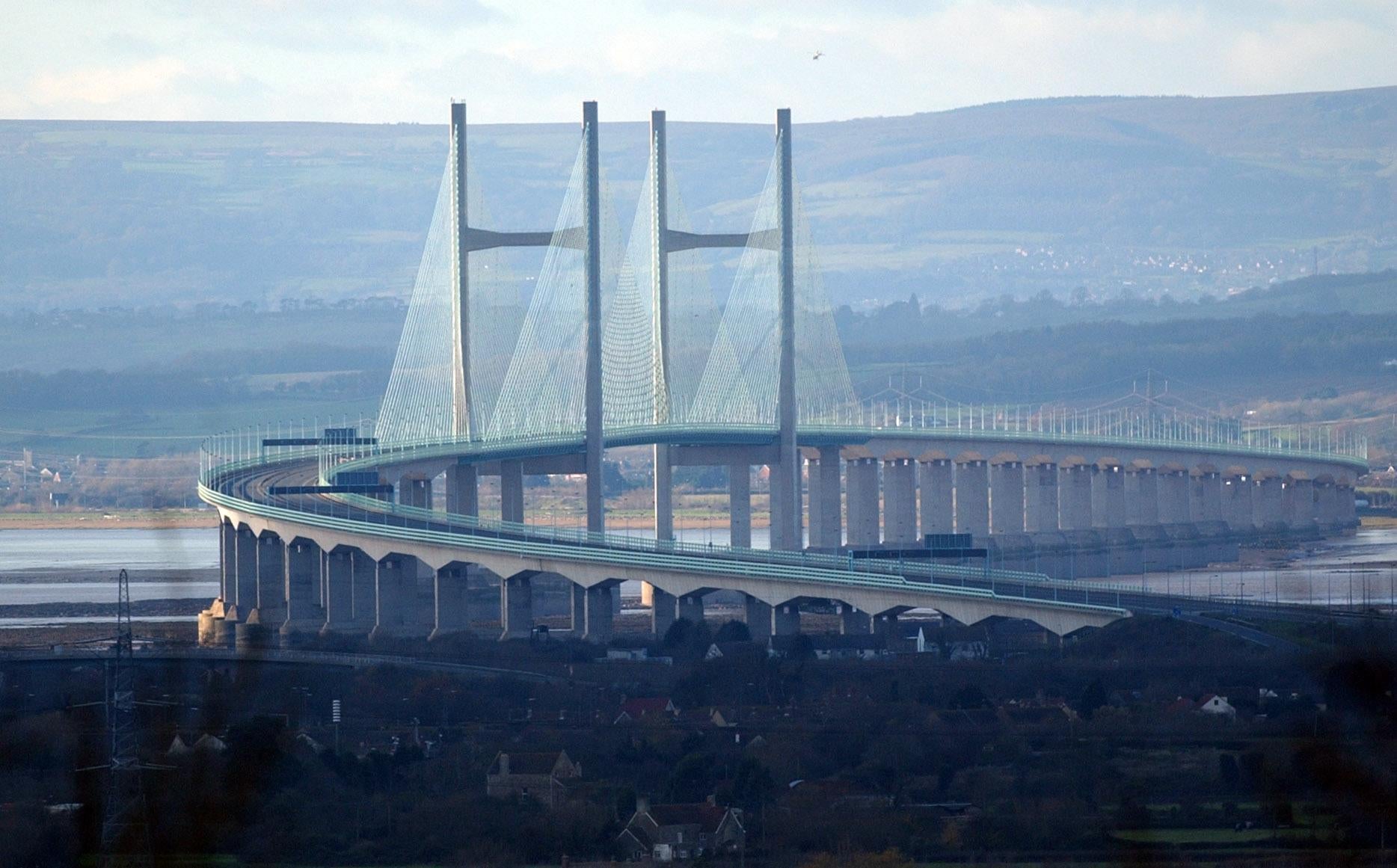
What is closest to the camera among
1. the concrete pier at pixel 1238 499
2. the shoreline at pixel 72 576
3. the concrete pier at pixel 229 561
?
the concrete pier at pixel 229 561

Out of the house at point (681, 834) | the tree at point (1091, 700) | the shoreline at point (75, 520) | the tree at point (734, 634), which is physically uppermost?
the shoreline at point (75, 520)

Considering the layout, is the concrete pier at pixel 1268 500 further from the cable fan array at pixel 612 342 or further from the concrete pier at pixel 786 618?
the concrete pier at pixel 786 618

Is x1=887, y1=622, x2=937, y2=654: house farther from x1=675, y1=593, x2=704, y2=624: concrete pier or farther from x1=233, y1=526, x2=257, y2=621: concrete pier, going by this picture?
x1=233, y1=526, x2=257, y2=621: concrete pier

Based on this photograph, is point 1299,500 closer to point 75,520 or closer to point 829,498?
point 829,498

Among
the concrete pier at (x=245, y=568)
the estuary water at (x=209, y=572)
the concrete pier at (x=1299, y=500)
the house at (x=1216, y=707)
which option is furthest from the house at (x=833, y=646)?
the concrete pier at (x=1299, y=500)

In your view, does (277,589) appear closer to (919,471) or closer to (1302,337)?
(919,471)

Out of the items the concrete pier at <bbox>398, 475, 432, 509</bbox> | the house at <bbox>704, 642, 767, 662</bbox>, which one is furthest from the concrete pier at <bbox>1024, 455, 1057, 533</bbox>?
the house at <bbox>704, 642, 767, 662</bbox>

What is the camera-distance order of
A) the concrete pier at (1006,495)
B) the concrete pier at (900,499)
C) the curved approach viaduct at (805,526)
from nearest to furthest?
the curved approach viaduct at (805,526) < the concrete pier at (900,499) < the concrete pier at (1006,495)
